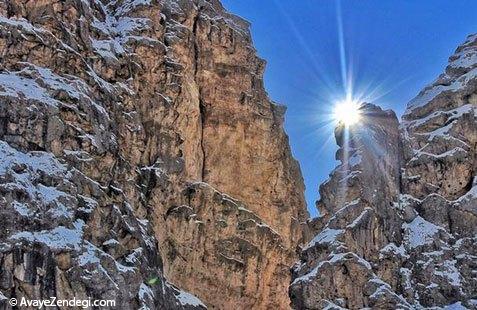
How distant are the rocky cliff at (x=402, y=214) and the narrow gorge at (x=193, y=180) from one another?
14cm

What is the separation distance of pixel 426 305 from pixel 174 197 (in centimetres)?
3859

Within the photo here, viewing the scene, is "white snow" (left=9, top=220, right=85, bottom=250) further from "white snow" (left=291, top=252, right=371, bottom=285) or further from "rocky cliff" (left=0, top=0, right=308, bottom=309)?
"white snow" (left=291, top=252, right=371, bottom=285)

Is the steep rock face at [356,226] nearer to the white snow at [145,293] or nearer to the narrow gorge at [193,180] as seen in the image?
the narrow gorge at [193,180]

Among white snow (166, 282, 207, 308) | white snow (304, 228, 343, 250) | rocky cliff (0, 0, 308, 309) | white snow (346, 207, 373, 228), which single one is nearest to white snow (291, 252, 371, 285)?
white snow (304, 228, 343, 250)

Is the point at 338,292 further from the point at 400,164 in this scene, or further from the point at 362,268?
the point at 400,164

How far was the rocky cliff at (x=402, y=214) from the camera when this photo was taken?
53781 millimetres

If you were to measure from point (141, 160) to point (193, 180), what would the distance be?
38.6 ft

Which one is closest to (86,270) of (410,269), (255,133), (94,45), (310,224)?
(310,224)

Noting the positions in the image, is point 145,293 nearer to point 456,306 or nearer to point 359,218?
point 359,218

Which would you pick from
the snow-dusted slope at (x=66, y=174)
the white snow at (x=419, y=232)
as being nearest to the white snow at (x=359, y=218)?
the white snow at (x=419, y=232)

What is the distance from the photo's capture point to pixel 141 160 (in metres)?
80.8

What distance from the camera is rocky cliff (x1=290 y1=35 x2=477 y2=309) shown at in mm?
53781

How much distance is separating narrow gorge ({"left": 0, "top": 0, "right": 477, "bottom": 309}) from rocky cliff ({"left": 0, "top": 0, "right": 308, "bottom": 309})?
19 cm

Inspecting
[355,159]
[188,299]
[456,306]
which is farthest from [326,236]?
[188,299]
